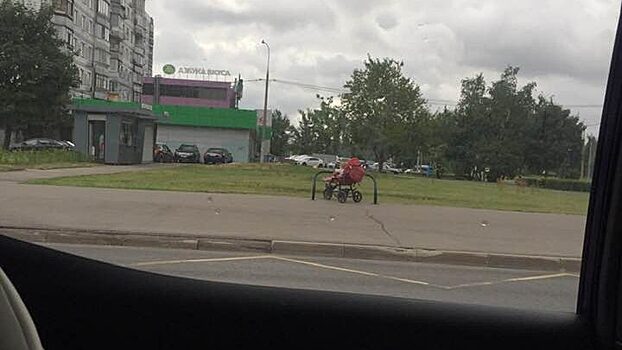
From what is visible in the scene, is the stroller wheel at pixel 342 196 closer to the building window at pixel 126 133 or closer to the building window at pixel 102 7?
the building window at pixel 126 133

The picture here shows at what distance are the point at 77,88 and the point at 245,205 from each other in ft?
13.9

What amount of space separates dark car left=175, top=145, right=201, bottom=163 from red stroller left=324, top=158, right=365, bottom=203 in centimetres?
347

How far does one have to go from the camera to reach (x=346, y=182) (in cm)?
754

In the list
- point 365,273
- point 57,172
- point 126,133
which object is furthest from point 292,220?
point 365,273

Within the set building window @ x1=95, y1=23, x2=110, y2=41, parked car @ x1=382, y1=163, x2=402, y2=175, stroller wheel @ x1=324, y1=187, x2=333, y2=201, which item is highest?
building window @ x1=95, y1=23, x2=110, y2=41

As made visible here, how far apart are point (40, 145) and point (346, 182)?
3.33 metres

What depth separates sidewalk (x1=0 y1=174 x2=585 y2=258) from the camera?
644 centimetres

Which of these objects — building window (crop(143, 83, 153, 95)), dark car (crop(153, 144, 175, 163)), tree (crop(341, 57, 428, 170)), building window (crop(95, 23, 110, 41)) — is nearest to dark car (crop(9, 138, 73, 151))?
building window (crop(143, 83, 153, 95))

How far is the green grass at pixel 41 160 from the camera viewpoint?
4.69 m

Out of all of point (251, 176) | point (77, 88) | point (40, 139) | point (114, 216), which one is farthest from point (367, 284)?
point (251, 176)

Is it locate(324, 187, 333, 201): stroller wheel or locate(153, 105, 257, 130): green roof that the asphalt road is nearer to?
locate(324, 187, 333, 201): stroller wheel

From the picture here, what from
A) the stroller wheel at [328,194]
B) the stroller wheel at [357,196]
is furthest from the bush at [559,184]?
the stroller wheel at [328,194]

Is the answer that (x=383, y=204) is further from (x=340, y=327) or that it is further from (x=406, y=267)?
(x=340, y=327)

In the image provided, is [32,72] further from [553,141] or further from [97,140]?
[553,141]
